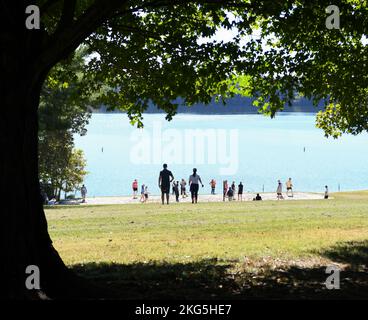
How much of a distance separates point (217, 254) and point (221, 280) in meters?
3.21

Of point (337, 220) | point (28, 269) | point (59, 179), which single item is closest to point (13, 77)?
point (28, 269)

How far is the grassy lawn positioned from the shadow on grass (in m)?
0.02

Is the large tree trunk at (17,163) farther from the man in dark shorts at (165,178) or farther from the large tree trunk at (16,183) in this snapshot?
the man in dark shorts at (165,178)

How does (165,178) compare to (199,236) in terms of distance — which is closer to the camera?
(199,236)

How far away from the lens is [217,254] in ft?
43.8

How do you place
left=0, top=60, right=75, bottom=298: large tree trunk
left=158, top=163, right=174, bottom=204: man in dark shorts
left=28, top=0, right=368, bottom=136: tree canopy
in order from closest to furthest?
left=0, top=60, right=75, bottom=298: large tree trunk < left=28, top=0, right=368, bottom=136: tree canopy < left=158, top=163, right=174, bottom=204: man in dark shorts

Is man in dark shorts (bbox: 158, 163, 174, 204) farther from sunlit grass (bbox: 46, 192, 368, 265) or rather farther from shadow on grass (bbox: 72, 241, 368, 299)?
shadow on grass (bbox: 72, 241, 368, 299)

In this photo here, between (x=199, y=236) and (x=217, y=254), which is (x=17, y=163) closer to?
(x=217, y=254)

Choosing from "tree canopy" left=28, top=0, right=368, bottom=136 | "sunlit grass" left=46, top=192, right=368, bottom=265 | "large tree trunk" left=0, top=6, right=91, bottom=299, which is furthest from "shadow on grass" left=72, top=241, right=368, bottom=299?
"tree canopy" left=28, top=0, right=368, bottom=136

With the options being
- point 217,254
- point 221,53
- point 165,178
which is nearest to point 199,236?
point 217,254

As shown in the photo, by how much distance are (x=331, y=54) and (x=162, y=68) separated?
3858mm

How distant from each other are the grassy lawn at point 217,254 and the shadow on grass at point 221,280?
2cm

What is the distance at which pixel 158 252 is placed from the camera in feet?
45.4

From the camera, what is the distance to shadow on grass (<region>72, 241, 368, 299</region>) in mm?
9055
